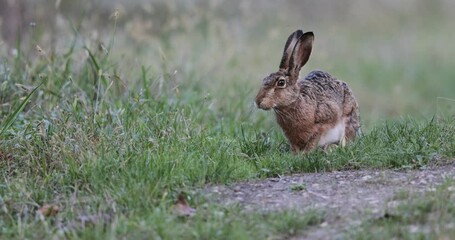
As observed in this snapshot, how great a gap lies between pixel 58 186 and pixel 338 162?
6.24ft

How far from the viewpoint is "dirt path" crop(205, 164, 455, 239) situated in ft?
Answer: 16.1

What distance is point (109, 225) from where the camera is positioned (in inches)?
186

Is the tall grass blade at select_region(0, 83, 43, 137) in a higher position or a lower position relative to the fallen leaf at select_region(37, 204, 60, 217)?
higher

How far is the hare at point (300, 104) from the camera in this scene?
22.3 feet

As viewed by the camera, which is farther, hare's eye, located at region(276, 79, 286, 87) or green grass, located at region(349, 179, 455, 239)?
hare's eye, located at region(276, 79, 286, 87)

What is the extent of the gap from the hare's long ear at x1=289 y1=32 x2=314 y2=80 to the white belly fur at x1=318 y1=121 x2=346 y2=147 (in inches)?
20.8

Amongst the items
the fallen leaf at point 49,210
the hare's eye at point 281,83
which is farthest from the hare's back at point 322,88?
the fallen leaf at point 49,210

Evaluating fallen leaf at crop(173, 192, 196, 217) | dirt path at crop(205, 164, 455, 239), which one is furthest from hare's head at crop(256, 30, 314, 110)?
fallen leaf at crop(173, 192, 196, 217)

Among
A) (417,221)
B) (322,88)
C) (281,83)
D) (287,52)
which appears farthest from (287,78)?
(417,221)

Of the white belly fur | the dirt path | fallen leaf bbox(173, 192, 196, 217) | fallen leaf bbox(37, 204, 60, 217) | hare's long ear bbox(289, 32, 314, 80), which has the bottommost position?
fallen leaf bbox(37, 204, 60, 217)

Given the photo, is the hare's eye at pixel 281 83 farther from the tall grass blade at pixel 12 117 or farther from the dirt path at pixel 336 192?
the tall grass blade at pixel 12 117

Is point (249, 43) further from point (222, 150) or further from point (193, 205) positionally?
point (193, 205)

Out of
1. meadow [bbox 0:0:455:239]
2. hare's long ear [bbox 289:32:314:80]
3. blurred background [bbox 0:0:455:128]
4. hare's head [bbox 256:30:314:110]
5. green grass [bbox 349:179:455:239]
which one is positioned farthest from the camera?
blurred background [bbox 0:0:455:128]

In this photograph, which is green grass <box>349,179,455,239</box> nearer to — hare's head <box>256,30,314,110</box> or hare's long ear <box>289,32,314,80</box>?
hare's head <box>256,30,314,110</box>
